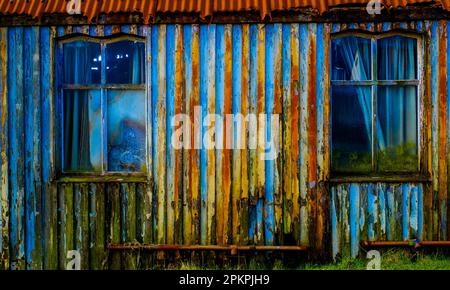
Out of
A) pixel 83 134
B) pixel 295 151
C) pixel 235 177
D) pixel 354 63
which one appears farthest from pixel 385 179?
pixel 83 134

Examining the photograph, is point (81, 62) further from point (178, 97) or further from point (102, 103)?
point (178, 97)

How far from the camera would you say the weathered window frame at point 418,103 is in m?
5.89

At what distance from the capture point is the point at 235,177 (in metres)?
5.91

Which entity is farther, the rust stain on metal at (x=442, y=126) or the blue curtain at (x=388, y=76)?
the blue curtain at (x=388, y=76)

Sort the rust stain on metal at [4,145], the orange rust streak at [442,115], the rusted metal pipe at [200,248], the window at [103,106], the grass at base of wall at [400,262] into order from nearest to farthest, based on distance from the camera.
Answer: the grass at base of wall at [400,262] → the rusted metal pipe at [200,248] → the orange rust streak at [442,115] → the rust stain on metal at [4,145] → the window at [103,106]

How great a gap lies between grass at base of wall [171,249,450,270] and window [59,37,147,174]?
5.36ft

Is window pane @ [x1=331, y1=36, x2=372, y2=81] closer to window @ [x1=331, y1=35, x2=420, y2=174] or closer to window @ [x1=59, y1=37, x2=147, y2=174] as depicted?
window @ [x1=331, y1=35, x2=420, y2=174]

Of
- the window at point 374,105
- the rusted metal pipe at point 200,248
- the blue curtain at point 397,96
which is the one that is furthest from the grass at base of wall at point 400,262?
the blue curtain at point 397,96

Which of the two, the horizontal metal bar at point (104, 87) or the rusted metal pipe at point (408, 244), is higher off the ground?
the horizontal metal bar at point (104, 87)

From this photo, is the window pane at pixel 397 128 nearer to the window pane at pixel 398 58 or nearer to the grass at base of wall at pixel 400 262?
the window pane at pixel 398 58

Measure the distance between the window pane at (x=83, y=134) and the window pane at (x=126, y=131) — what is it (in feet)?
0.55

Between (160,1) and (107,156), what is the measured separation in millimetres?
2037

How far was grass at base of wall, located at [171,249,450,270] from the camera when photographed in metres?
5.59

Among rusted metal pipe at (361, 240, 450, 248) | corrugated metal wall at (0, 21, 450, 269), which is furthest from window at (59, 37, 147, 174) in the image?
rusted metal pipe at (361, 240, 450, 248)
